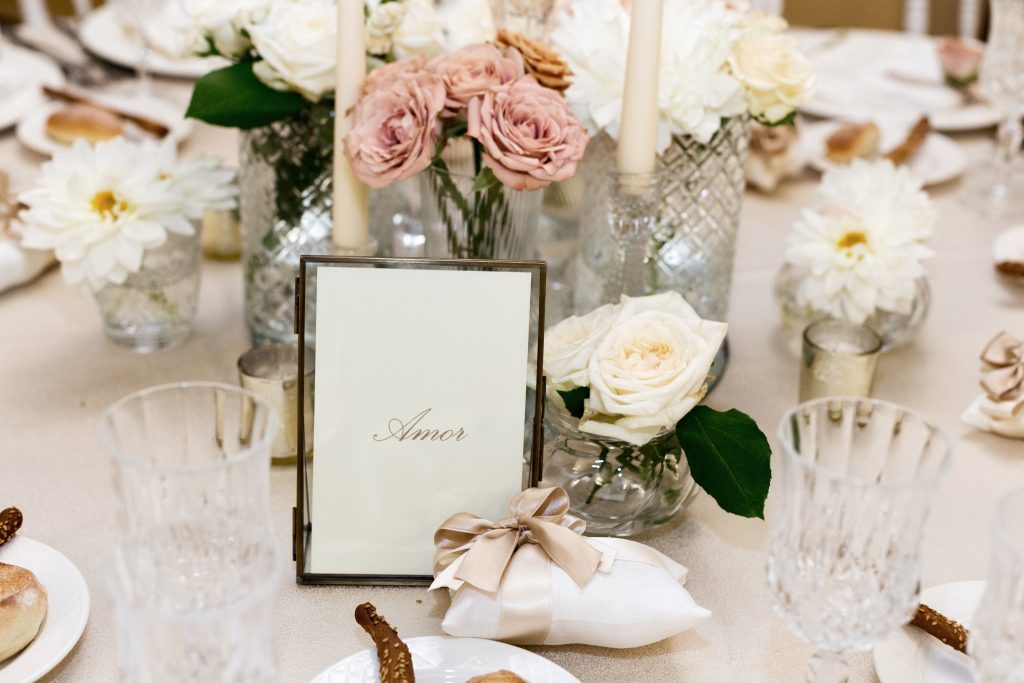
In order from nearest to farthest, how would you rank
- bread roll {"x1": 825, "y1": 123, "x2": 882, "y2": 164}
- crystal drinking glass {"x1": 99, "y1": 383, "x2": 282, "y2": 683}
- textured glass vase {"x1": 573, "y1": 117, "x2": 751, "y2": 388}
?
crystal drinking glass {"x1": 99, "y1": 383, "x2": 282, "y2": 683}
textured glass vase {"x1": 573, "y1": 117, "x2": 751, "y2": 388}
bread roll {"x1": 825, "y1": 123, "x2": 882, "y2": 164}

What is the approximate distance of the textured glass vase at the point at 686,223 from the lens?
124cm

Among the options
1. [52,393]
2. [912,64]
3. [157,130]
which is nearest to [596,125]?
[52,393]

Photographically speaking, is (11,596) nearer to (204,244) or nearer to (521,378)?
(521,378)

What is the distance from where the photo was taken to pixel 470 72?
103cm

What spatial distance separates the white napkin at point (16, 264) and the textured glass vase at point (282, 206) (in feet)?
1.03

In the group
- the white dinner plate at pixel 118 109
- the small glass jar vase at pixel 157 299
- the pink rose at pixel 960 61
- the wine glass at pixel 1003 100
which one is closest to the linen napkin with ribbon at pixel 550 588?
the small glass jar vase at pixel 157 299

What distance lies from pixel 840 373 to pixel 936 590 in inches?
11.8

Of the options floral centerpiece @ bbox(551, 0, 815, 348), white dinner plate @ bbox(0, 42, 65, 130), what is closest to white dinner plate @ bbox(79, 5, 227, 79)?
white dinner plate @ bbox(0, 42, 65, 130)

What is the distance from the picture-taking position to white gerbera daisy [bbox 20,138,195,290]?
1.16 m

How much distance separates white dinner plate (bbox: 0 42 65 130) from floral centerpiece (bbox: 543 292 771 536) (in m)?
1.17

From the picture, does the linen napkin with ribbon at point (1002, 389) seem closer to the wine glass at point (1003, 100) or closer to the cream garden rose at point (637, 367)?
the cream garden rose at point (637, 367)

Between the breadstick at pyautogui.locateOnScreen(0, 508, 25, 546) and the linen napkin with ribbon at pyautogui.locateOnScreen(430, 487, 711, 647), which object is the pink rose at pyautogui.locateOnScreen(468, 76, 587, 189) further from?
→ the breadstick at pyautogui.locateOnScreen(0, 508, 25, 546)

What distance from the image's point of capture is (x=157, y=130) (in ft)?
5.57

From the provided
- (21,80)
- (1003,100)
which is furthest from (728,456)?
(21,80)
